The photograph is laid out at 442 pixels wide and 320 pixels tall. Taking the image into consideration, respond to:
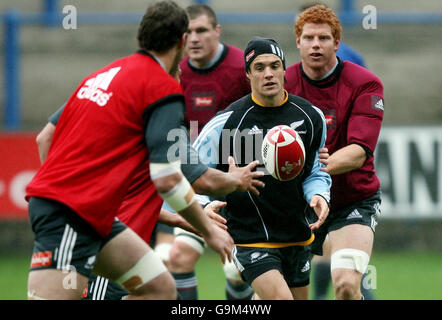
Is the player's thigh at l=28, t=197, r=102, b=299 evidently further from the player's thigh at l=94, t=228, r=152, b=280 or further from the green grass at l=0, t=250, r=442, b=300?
the green grass at l=0, t=250, r=442, b=300

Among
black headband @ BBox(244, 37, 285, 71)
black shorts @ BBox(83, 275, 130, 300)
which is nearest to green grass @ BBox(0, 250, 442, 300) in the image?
black shorts @ BBox(83, 275, 130, 300)

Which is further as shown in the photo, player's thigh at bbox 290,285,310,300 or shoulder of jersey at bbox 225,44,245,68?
shoulder of jersey at bbox 225,44,245,68

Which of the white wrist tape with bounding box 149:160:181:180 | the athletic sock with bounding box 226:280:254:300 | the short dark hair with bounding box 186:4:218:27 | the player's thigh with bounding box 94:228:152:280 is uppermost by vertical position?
the short dark hair with bounding box 186:4:218:27

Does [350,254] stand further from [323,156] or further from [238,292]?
[238,292]

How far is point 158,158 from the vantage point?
4078mm

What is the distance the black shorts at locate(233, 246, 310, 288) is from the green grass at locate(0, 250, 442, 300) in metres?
2.45

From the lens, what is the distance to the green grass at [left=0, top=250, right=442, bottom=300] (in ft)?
26.7

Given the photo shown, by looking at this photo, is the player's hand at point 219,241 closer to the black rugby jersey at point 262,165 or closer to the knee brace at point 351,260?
the black rugby jersey at point 262,165

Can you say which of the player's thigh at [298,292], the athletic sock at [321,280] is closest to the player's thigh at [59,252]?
the player's thigh at [298,292]

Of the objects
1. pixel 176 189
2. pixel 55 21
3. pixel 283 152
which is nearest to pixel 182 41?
pixel 176 189

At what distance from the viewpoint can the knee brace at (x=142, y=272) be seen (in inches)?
173

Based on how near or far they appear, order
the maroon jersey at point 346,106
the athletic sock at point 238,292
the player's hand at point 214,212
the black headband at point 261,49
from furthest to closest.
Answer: the athletic sock at point 238,292 → the maroon jersey at point 346,106 → the black headband at point 261,49 → the player's hand at point 214,212

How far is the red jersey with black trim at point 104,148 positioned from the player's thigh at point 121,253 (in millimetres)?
124
